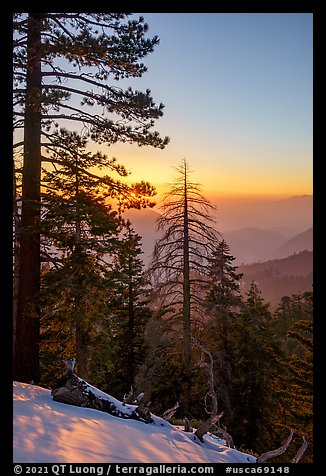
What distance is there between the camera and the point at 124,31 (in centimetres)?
750

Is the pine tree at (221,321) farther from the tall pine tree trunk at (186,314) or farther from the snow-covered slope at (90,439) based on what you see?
the snow-covered slope at (90,439)

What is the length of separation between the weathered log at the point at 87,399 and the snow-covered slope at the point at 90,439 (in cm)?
20

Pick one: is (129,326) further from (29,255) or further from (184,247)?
(29,255)

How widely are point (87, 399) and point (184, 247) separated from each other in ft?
24.4

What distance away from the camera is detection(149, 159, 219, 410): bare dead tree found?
12.8 m

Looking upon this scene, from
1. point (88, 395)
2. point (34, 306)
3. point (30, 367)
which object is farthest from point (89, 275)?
point (88, 395)

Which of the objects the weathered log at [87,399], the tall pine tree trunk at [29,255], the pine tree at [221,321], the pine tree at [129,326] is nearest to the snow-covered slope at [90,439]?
the weathered log at [87,399]

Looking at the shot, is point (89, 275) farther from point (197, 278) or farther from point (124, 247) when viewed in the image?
point (197, 278)

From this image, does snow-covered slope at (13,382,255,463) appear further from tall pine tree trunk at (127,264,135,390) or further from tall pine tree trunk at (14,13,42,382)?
tall pine tree trunk at (127,264,135,390)

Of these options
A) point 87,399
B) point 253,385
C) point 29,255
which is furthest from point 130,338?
point 87,399

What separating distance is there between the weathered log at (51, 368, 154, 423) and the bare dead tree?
617 cm

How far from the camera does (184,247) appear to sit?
1290cm

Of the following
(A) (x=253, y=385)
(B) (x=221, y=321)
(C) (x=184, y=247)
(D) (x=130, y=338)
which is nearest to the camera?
(C) (x=184, y=247)

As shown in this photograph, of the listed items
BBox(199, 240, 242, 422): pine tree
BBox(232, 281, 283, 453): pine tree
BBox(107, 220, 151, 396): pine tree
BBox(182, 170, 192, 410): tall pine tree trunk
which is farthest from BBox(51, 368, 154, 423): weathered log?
BBox(107, 220, 151, 396): pine tree
